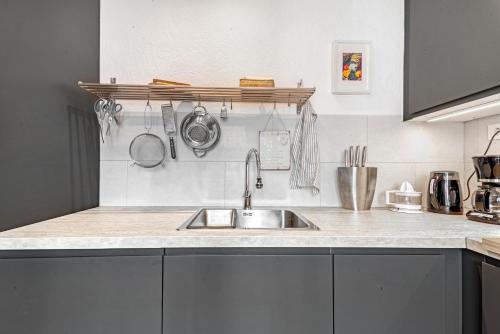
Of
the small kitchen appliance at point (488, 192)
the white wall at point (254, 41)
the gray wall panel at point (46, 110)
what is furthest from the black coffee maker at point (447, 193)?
the gray wall panel at point (46, 110)

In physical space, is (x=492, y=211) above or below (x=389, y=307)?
above

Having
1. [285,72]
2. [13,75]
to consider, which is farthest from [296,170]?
[13,75]

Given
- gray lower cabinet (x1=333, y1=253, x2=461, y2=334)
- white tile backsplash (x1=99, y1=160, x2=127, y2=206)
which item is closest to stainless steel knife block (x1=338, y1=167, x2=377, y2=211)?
gray lower cabinet (x1=333, y1=253, x2=461, y2=334)

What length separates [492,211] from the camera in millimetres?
1148

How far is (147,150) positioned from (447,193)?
1.63 meters

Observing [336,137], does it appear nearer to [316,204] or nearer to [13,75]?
[316,204]

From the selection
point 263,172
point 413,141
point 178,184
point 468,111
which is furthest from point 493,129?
point 178,184

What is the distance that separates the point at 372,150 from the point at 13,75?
5.70 feet

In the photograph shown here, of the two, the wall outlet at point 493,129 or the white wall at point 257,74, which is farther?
the white wall at point 257,74

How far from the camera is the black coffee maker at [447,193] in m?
1.41

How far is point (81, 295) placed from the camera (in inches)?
34.9

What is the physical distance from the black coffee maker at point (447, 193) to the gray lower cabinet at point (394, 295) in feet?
2.00

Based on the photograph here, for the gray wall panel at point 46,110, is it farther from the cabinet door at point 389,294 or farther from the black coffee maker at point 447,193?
the black coffee maker at point 447,193

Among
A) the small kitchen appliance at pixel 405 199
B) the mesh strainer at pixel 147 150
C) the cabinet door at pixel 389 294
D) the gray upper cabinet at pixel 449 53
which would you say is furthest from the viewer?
the mesh strainer at pixel 147 150
